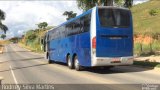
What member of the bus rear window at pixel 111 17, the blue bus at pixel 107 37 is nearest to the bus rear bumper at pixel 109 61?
the blue bus at pixel 107 37

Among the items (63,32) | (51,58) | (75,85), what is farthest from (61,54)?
(75,85)

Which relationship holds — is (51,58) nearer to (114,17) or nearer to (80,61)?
(80,61)

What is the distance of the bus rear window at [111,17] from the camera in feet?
64.7

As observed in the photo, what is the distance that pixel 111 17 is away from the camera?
65.1 feet

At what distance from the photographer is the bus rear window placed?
19.7 metres

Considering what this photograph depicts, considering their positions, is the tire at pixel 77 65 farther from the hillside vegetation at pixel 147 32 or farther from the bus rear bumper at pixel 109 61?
the hillside vegetation at pixel 147 32

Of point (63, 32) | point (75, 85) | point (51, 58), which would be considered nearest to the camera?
point (75, 85)

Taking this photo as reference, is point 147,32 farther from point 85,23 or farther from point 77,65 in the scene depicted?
point 85,23

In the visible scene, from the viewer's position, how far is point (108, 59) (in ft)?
64.5

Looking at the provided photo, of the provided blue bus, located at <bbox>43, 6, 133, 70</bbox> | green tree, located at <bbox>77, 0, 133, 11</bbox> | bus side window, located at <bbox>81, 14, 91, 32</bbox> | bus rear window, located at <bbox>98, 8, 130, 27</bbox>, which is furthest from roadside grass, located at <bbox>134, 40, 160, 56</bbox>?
bus rear window, located at <bbox>98, 8, 130, 27</bbox>

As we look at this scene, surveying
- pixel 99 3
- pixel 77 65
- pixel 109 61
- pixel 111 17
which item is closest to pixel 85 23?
pixel 111 17

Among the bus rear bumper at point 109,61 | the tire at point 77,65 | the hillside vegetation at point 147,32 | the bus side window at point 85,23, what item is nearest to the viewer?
the bus rear bumper at point 109,61

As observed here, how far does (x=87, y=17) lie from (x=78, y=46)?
2.35m

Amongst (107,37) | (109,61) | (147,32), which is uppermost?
(147,32)
